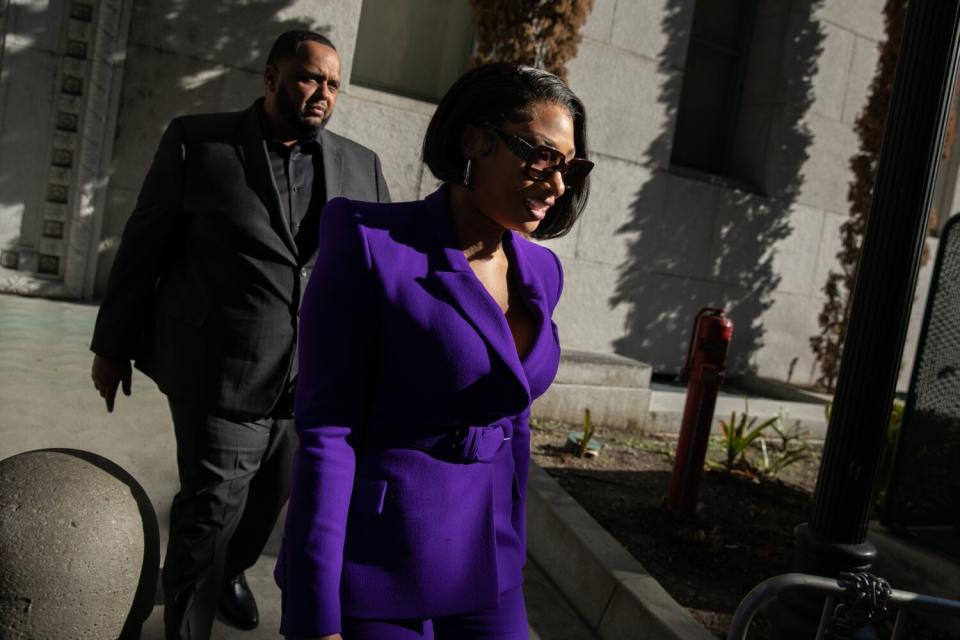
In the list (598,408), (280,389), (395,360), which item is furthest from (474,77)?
(598,408)

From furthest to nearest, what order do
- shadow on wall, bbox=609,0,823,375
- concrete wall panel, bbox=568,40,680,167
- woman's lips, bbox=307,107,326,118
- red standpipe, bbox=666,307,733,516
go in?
shadow on wall, bbox=609,0,823,375, concrete wall panel, bbox=568,40,680,167, red standpipe, bbox=666,307,733,516, woman's lips, bbox=307,107,326,118

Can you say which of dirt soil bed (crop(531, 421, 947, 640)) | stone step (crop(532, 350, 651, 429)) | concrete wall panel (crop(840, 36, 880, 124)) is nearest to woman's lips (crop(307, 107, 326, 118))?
dirt soil bed (crop(531, 421, 947, 640))

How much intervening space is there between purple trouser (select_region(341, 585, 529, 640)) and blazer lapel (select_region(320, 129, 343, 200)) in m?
1.87

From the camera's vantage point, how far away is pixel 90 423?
5508 millimetres

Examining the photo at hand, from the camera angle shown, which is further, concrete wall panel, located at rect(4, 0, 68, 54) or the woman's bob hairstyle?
concrete wall panel, located at rect(4, 0, 68, 54)

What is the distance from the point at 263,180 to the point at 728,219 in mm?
7867

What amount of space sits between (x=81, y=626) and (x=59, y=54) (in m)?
5.79

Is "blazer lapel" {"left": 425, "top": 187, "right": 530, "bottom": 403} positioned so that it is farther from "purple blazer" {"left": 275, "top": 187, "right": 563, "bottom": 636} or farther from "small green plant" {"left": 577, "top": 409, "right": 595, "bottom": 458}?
"small green plant" {"left": 577, "top": 409, "right": 595, "bottom": 458}

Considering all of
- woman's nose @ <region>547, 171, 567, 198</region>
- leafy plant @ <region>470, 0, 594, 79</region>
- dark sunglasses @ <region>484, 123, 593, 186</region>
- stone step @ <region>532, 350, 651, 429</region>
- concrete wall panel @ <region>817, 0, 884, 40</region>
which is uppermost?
concrete wall panel @ <region>817, 0, 884, 40</region>

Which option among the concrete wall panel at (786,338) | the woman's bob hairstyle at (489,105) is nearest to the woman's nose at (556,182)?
the woman's bob hairstyle at (489,105)

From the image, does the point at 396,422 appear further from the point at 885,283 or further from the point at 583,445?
the point at 583,445

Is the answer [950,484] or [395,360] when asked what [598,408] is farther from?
[395,360]

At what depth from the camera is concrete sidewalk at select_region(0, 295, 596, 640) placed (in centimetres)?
456

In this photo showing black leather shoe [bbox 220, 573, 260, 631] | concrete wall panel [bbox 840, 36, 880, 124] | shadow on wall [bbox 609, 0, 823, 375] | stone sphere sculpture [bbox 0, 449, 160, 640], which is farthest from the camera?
concrete wall panel [bbox 840, 36, 880, 124]
